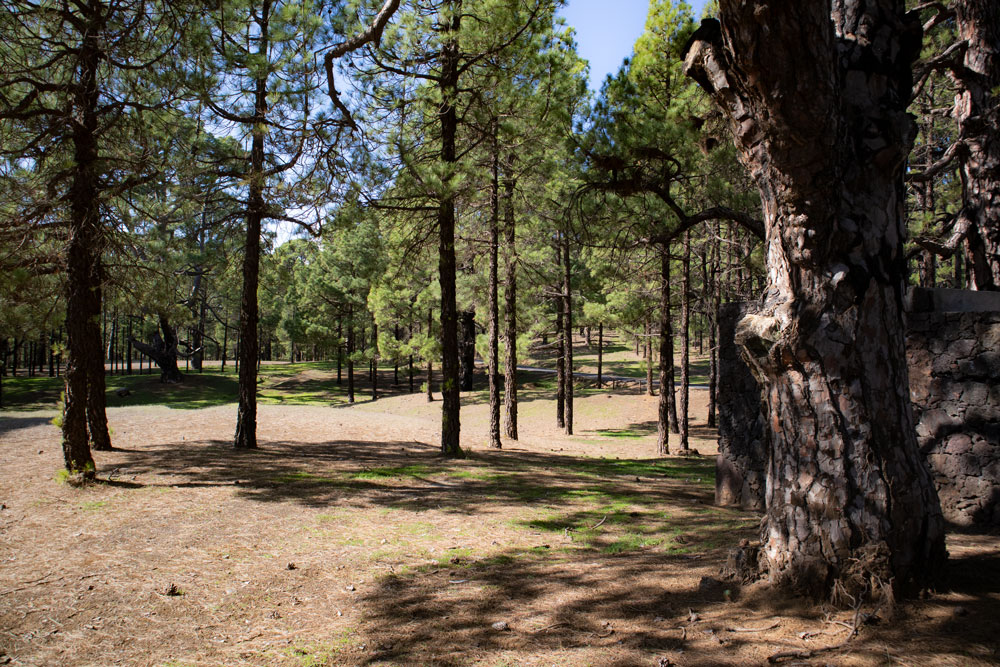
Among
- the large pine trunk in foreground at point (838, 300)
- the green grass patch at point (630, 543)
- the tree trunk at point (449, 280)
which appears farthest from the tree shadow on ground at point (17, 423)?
the large pine trunk in foreground at point (838, 300)

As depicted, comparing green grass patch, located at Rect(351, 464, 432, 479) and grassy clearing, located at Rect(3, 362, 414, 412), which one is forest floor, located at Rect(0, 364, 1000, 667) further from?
grassy clearing, located at Rect(3, 362, 414, 412)

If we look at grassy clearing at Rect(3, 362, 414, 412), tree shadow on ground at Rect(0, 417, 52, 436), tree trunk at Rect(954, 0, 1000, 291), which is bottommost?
grassy clearing at Rect(3, 362, 414, 412)

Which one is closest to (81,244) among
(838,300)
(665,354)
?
(838,300)

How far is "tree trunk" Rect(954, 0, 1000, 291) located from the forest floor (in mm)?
4013

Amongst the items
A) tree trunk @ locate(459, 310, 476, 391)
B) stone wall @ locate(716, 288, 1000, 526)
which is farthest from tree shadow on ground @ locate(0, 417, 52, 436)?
tree trunk @ locate(459, 310, 476, 391)

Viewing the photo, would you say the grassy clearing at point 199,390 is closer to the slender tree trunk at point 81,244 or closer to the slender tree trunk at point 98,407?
the slender tree trunk at point 98,407

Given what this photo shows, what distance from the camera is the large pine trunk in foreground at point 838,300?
9.89ft

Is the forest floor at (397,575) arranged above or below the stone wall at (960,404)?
below

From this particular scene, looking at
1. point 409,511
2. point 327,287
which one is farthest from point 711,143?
point 327,287

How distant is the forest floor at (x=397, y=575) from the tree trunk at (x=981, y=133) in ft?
13.2

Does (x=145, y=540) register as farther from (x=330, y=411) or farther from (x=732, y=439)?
(x=330, y=411)

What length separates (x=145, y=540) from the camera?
16.4 feet

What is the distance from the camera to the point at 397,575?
4.34m

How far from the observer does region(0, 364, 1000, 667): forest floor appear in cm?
294
